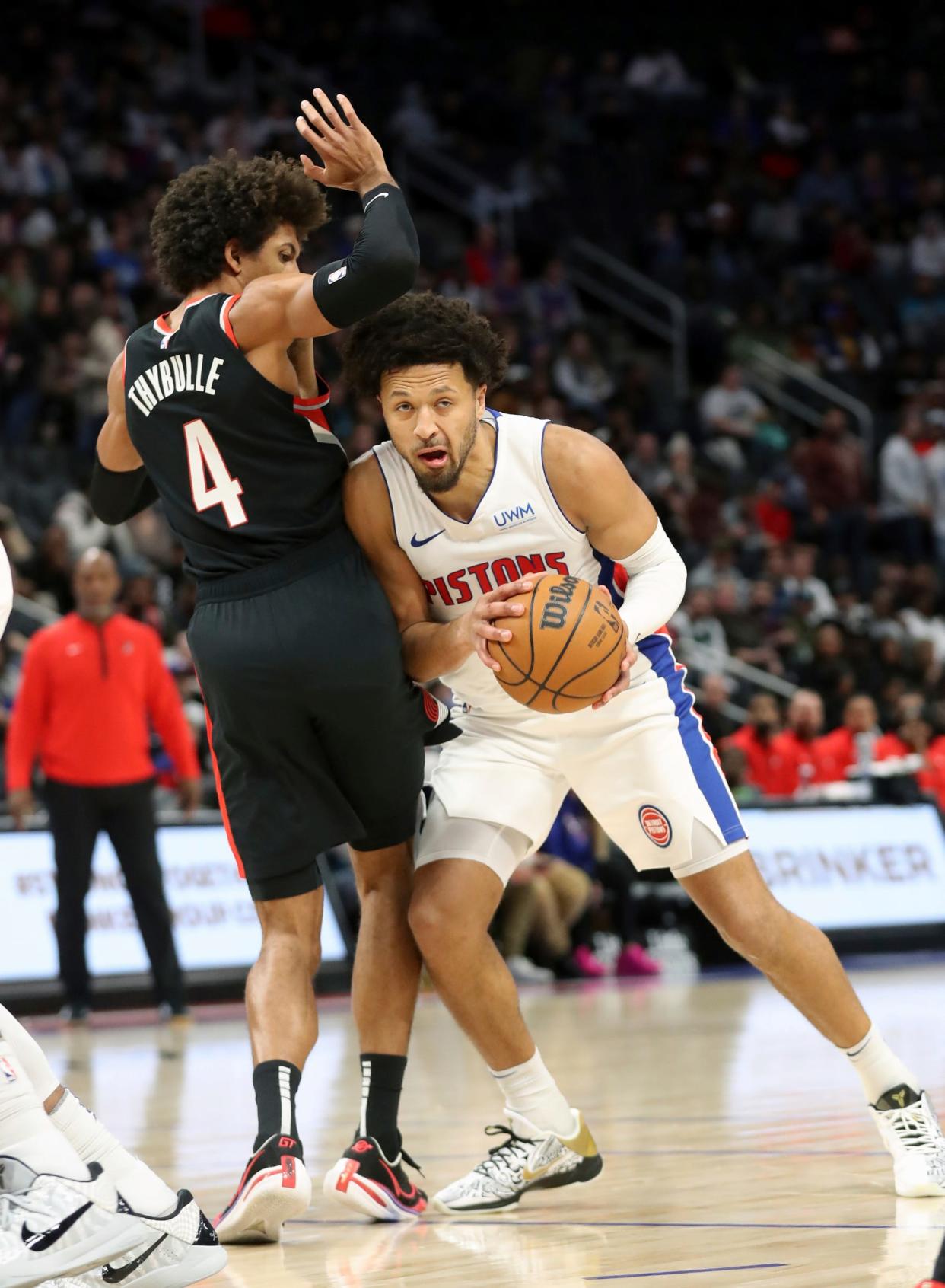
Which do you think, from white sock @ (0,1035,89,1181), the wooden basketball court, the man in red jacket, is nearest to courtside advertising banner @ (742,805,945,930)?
the wooden basketball court

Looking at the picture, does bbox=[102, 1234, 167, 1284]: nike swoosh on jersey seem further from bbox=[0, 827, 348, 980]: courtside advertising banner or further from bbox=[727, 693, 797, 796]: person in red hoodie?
bbox=[727, 693, 797, 796]: person in red hoodie

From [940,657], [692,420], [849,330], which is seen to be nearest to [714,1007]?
[940,657]

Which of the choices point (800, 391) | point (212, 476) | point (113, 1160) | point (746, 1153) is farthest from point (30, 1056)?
point (800, 391)

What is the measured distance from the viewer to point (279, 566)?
4117 mm

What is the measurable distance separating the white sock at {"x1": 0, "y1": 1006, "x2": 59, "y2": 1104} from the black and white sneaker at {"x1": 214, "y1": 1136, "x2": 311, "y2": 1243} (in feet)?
2.12

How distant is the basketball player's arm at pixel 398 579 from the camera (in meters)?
4.16

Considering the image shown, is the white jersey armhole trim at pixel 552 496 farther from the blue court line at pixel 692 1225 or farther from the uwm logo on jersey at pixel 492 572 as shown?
the blue court line at pixel 692 1225

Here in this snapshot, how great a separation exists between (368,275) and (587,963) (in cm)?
876

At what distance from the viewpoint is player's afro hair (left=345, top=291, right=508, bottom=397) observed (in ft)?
14.0

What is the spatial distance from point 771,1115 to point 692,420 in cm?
1364

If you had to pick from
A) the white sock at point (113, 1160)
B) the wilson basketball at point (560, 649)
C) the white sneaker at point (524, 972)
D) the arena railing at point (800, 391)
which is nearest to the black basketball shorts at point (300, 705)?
the wilson basketball at point (560, 649)

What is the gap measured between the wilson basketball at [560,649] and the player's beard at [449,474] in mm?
356

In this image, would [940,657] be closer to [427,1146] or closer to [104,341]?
[104,341]

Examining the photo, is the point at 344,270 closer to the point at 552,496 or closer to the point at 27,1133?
the point at 552,496
